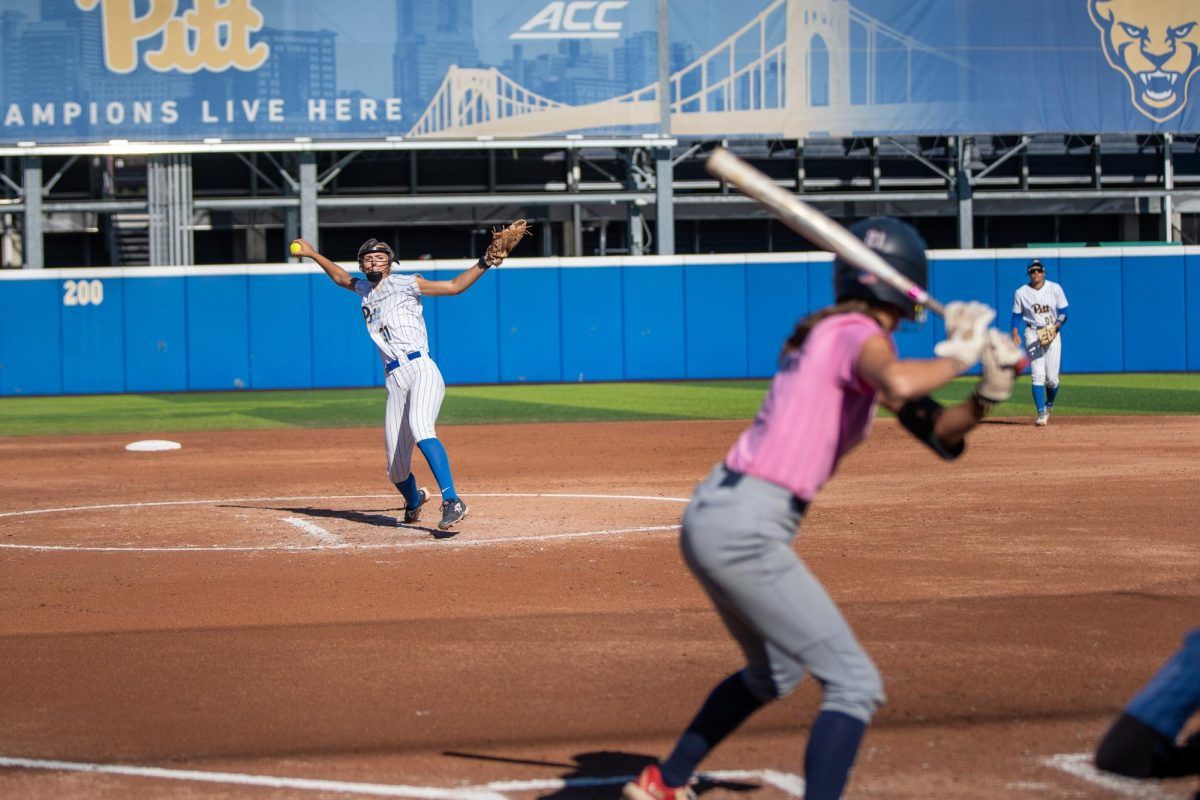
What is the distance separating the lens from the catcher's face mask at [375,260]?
10.9 m

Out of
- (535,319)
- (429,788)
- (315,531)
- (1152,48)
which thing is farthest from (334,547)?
(1152,48)

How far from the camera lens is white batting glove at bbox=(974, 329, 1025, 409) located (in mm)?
4184

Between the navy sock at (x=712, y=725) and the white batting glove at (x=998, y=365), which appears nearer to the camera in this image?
the white batting glove at (x=998, y=365)

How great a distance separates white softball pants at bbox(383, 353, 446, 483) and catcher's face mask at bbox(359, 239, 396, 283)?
0.66 metres

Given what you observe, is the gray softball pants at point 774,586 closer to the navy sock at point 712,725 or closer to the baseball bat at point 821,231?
the navy sock at point 712,725

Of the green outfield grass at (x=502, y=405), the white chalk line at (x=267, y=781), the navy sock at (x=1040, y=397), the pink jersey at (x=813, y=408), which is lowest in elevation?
the white chalk line at (x=267, y=781)

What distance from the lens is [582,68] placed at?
3256 centimetres

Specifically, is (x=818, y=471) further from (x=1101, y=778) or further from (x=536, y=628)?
(x=536, y=628)

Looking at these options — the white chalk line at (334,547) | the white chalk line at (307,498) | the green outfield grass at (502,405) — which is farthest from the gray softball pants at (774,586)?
the green outfield grass at (502,405)

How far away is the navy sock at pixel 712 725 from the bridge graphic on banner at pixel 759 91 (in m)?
28.6

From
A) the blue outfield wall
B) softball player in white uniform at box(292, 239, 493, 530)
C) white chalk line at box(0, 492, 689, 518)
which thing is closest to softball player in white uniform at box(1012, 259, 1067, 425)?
white chalk line at box(0, 492, 689, 518)

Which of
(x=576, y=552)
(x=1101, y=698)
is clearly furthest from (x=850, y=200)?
(x=1101, y=698)

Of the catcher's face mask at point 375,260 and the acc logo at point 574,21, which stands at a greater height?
the acc logo at point 574,21

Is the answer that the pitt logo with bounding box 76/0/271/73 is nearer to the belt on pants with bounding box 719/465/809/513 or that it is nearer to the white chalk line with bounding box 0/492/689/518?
the white chalk line with bounding box 0/492/689/518
